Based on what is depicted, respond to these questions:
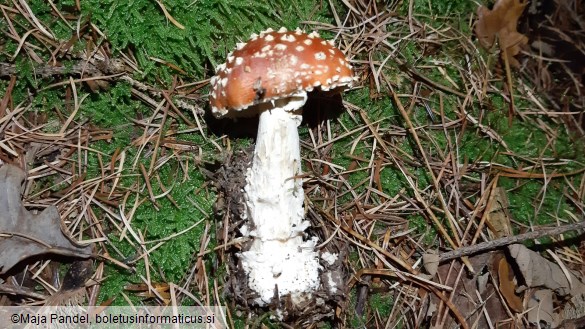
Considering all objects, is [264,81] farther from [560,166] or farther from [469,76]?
[560,166]

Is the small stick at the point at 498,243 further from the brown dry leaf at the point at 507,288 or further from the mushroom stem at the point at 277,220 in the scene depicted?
the mushroom stem at the point at 277,220

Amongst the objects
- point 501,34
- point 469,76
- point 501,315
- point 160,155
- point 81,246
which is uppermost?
point 501,34

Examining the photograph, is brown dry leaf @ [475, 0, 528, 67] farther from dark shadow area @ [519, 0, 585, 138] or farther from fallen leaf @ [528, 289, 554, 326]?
fallen leaf @ [528, 289, 554, 326]

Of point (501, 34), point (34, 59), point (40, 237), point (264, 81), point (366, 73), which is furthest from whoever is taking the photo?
point (501, 34)

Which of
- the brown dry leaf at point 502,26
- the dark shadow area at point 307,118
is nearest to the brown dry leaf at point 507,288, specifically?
the dark shadow area at point 307,118

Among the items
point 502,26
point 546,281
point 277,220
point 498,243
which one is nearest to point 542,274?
point 546,281

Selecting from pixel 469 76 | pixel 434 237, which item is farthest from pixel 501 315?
pixel 469 76

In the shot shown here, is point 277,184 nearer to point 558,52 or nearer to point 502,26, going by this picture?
point 502,26
